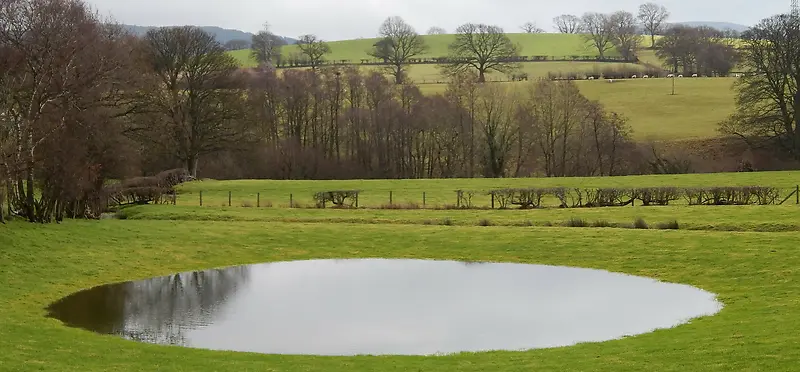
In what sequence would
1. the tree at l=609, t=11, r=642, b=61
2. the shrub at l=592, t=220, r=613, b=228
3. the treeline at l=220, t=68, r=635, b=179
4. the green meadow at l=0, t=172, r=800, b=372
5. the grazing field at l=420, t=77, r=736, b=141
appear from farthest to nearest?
the tree at l=609, t=11, r=642, b=61, the grazing field at l=420, t=77, r=736, b=141, the treeline at l=220, t=68, r=635, b=179, the shrub at l=592, t=220, r=613, b=228, the green meadow at l=0, t=172, r=800, b=372

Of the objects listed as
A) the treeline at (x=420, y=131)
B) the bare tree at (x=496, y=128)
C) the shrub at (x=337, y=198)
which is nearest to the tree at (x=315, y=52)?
the treeline at (x=420, y=131)

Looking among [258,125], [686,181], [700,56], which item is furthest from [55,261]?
[700,56]

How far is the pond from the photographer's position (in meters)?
Answer: 18.4

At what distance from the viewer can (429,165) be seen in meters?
77.6

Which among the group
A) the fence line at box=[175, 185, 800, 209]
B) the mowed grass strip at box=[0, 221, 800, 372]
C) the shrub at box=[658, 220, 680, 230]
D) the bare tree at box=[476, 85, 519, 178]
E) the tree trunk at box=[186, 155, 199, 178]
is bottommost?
the mowed grass strip at box=[0, 221, 800, 372]

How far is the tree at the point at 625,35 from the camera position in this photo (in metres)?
131

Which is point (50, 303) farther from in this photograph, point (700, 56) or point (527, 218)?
point (700, 56)

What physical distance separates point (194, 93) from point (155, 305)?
4688 cm

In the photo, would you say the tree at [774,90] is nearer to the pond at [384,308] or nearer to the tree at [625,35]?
the pond at [384,308]

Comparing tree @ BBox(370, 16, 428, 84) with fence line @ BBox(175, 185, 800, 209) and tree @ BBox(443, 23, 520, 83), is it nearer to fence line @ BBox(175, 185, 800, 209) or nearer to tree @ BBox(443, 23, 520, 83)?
tree @ BBox(443, 23, 520, 83)

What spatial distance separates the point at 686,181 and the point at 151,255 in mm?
37082

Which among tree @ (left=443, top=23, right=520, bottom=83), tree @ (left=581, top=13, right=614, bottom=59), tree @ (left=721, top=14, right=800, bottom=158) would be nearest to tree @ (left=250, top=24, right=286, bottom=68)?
tree @ (left=443, top=23, right=520, bottom=83)

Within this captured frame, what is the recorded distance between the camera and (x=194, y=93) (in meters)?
67.5

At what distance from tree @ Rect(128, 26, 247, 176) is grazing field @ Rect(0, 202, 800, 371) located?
920 inches
